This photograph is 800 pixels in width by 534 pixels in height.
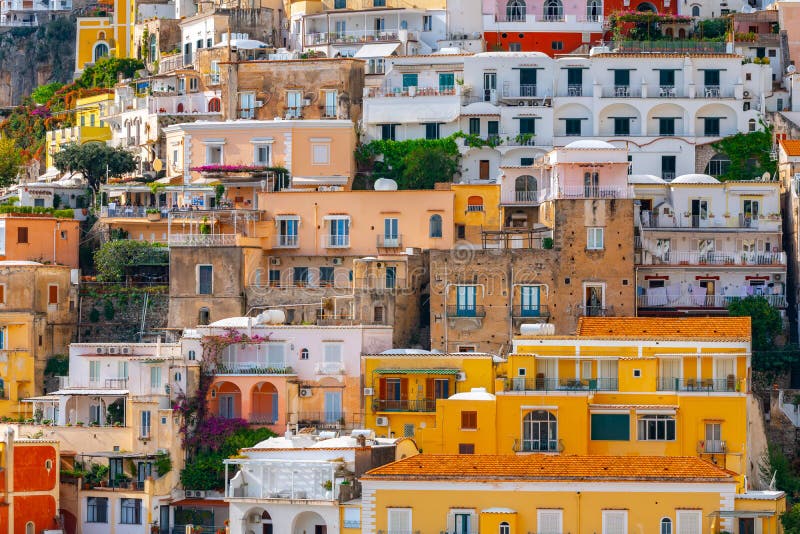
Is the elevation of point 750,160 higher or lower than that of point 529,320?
higher

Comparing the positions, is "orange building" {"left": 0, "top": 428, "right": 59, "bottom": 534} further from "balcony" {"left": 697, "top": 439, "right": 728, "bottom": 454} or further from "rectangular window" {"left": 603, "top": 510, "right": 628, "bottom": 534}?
"balcony" {"left": 697, "top": 439, "right": 728, "bottom": 454}

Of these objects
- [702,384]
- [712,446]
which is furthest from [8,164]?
[712,446]

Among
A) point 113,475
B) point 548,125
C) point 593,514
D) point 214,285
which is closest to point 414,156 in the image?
point 548,125

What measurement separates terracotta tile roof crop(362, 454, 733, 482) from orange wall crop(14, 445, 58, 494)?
37.6 ft

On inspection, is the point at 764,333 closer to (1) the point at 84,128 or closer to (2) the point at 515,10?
(2) the point at 515,10

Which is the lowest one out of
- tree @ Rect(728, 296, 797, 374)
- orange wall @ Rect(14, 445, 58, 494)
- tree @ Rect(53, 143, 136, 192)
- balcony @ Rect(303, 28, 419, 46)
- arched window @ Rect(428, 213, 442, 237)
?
orange wall @ Rect(14, 445, 58, 494)

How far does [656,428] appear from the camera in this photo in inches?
2744

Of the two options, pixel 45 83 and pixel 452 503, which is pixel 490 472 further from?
pixel 45 83

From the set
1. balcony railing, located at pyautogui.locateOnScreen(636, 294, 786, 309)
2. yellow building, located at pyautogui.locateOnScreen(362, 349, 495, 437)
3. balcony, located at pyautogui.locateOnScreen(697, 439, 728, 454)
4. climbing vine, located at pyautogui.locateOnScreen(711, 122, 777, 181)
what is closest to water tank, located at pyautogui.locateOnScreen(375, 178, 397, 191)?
balcony railing, located at pyautogui.locateOnScreen(636, 294, 786, 309)

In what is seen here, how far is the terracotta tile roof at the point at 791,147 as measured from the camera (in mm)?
82688

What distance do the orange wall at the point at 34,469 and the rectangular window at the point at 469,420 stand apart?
12.4 m

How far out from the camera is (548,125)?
8688 centimetres

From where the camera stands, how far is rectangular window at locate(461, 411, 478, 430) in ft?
229

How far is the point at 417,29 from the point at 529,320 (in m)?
22.4
